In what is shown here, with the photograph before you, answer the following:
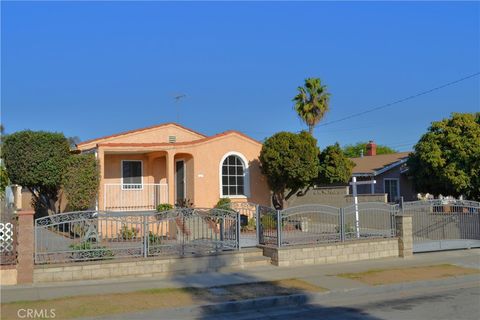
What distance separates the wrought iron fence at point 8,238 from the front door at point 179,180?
10.4 m

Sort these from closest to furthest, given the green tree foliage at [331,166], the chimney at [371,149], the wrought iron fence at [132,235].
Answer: the wrought iron fence at [132,235]
the green tree foliage at [331,166]
the chimney at [371,149]

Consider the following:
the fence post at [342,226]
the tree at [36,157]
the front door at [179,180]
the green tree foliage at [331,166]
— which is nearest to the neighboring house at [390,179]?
the green tree foliage at [331,166]

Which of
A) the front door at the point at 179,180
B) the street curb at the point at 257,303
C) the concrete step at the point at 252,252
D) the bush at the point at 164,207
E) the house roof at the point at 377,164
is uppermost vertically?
the house roof at the point at 377,164

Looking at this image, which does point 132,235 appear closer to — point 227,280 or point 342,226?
point 227,280

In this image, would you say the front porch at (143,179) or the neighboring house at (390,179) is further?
the neighboring house at (390,179)

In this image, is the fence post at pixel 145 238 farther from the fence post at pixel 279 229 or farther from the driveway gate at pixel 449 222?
the driveway gate at pixel 449 222

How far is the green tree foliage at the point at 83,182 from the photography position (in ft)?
62.0

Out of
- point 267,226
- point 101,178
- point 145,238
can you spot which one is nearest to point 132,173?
point 101,178

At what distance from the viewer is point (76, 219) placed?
11.9m

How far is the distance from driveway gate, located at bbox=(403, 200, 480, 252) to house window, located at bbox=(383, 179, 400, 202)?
11.4 meters

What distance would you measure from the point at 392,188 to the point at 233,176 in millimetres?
13022

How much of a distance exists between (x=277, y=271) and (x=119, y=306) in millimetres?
4996

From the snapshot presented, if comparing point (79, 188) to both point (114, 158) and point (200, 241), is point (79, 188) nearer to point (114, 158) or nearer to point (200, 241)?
point (114, 158)

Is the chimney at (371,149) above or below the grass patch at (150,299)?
above
